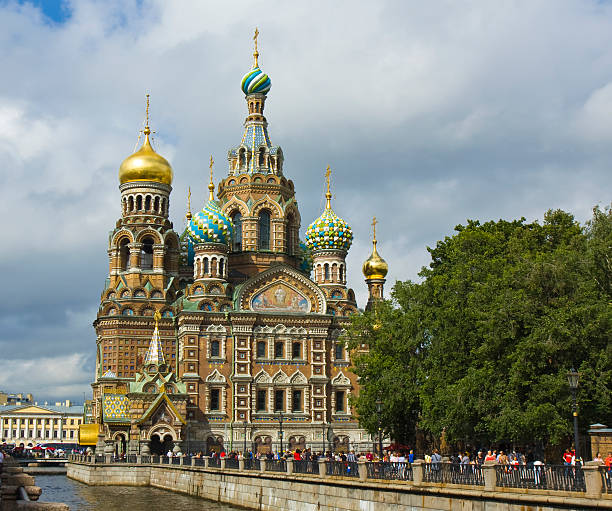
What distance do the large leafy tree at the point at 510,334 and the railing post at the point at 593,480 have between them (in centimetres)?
886

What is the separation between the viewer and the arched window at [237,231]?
6014 cm

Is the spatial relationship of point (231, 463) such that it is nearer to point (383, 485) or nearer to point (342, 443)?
point (383, 485)

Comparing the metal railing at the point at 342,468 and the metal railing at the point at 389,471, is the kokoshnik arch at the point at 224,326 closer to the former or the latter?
the metal railing at the point at 342,468

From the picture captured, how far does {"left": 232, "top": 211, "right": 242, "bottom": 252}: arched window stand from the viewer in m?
60.1

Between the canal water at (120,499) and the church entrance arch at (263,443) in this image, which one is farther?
the church entrance arch at (263,443)

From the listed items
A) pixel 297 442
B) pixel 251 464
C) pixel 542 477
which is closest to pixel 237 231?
pixel 297 442

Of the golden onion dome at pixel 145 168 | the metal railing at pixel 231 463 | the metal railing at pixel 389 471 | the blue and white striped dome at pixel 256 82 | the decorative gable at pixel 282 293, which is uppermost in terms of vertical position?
the blue and white striped dome at pixel 256 82

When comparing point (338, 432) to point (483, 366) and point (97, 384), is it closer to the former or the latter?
point (97, 384)

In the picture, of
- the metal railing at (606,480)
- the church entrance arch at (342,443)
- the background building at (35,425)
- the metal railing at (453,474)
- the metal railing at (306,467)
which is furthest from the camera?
the background building at (35,425)

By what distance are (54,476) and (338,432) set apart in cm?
1840

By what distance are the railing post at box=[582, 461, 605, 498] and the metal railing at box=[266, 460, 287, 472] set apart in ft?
49.3

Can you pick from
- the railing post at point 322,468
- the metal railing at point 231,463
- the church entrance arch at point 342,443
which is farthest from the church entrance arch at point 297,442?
the railing post at point 322,468

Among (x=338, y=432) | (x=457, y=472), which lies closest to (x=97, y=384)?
(x=338, y=432)

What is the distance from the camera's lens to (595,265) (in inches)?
1144
